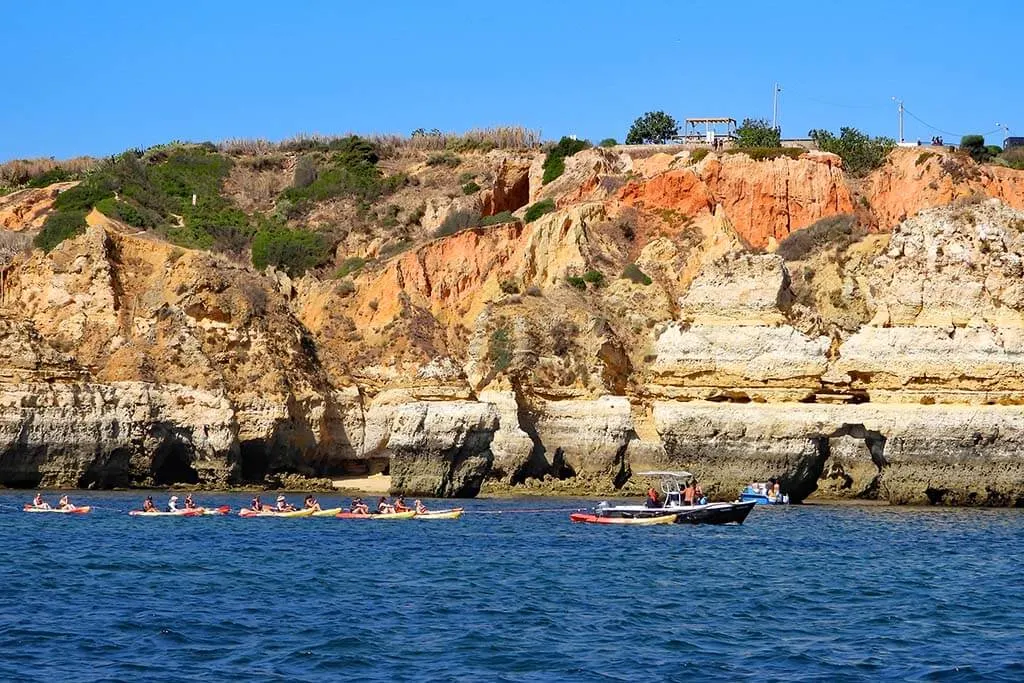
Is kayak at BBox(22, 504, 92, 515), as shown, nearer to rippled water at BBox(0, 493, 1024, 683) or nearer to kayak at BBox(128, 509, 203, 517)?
rippled water at BBox(0, 493, 1024, 683)

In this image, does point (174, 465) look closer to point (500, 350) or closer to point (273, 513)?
point (273, 513)

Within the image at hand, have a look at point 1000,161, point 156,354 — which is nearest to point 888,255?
point 156,354

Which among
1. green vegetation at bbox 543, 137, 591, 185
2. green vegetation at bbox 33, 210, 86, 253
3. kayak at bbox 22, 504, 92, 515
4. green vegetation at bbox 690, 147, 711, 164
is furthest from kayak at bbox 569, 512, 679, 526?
green vegetation at bbox 543, 137, 591, 185

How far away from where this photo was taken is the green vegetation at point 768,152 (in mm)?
79000

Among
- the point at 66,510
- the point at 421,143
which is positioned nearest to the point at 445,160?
the point at 421,143

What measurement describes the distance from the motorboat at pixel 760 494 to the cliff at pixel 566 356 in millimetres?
313

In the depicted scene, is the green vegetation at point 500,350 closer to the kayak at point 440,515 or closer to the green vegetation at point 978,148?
the kayak at point 440,515

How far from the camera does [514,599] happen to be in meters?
30.0

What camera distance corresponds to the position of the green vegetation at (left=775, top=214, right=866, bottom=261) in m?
61.9

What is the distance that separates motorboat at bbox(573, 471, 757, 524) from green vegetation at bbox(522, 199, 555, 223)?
32118 millimetres

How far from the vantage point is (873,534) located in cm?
4028

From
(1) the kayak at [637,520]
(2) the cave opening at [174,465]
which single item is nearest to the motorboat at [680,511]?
(1) the kayak at [637,520]

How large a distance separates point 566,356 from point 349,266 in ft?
80.2

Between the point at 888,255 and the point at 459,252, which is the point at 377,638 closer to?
the point at 888,255
